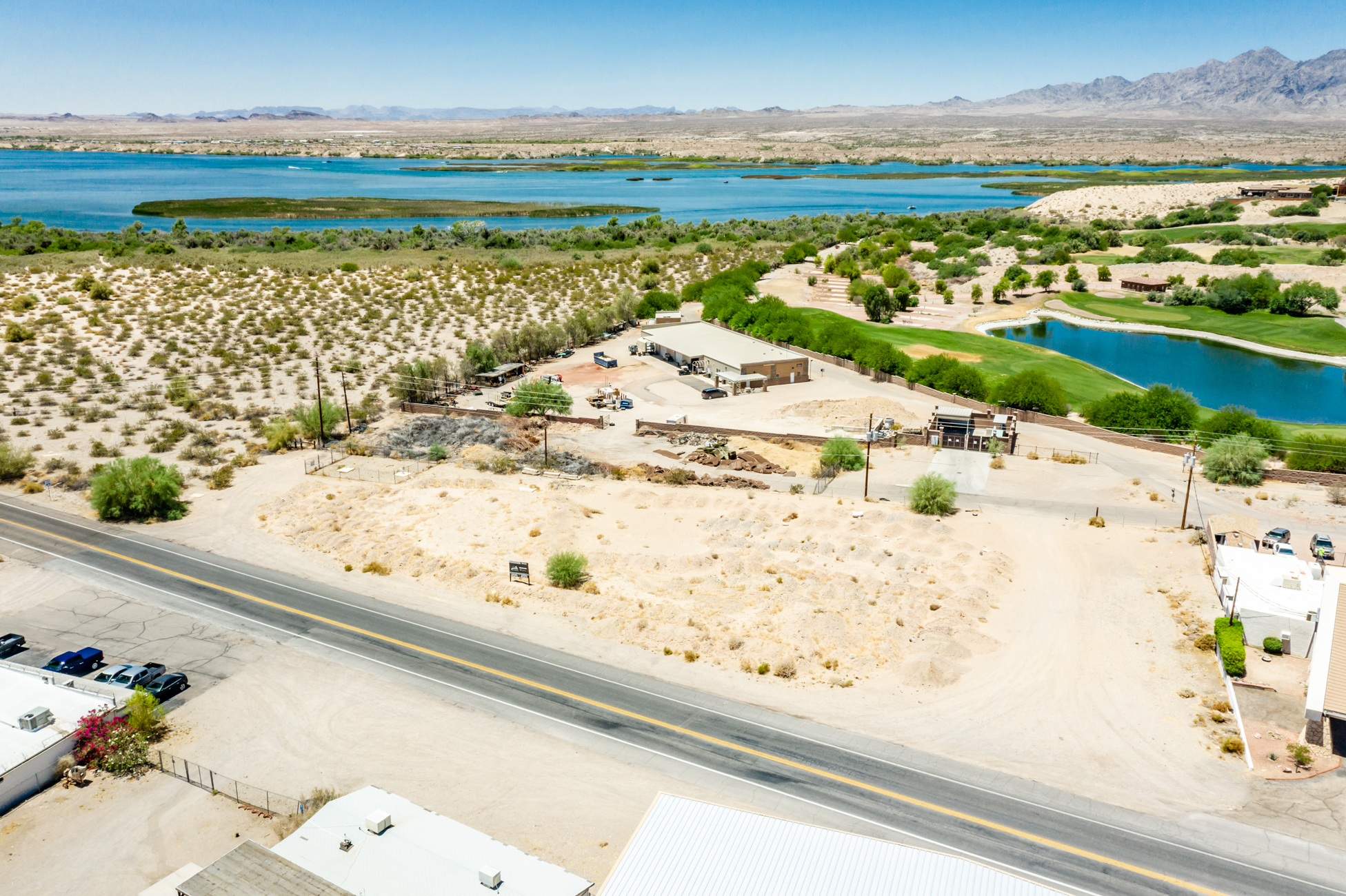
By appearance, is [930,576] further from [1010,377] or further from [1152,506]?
[1010,377]

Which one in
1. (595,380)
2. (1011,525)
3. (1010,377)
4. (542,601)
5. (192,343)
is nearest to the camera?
(542,601)

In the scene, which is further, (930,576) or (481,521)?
(481,521)

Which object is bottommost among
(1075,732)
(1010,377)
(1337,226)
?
(1075,732)

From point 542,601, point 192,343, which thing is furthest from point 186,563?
point 192,343

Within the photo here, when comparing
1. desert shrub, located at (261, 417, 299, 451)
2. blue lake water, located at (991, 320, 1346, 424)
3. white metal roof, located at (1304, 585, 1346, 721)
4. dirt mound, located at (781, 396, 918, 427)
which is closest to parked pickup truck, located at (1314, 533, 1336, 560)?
white metal roof, located at (1304, 585, 1346, 721)

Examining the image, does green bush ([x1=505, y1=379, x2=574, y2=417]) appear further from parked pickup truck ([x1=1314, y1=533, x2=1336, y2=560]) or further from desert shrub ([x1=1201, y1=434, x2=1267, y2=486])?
parked pickup truck ([x1=1314, y1=533, x2=1336, y2=560])

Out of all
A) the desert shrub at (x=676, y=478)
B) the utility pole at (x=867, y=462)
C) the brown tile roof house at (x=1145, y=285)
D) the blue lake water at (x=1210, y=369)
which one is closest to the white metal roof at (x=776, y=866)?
the utility pole at (x=867, y=462)

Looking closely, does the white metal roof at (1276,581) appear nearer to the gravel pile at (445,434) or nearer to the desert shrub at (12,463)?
the gravel pile at (445,434)
